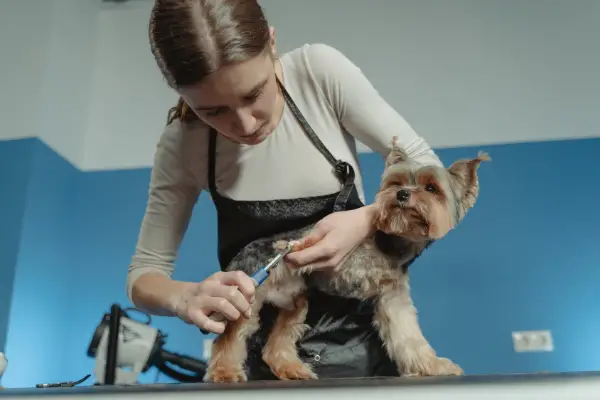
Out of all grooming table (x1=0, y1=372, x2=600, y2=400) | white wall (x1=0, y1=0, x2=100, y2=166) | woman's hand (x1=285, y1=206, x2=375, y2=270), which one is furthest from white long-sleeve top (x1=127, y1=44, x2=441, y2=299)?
white wall (x1=0, y1=0, x2=100, y2=166)

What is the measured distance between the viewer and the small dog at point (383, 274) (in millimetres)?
991

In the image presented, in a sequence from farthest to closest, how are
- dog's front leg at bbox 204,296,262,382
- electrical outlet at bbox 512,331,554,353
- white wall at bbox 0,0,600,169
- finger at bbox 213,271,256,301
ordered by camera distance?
white wall at bbox 0,0,600,169, electrical outlet at bbox 512,331,554,353, dog's front leg at bbox 204,296,262,382, finger at bbox 213,271,256,301

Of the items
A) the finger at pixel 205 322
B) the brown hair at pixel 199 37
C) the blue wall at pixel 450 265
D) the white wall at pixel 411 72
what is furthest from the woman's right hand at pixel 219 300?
the white wall at pixel 411 72

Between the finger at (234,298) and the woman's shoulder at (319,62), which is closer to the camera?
the finger at (234,298)

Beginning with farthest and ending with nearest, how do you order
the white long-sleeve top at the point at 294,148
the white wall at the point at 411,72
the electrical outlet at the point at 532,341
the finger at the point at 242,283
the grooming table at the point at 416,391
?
the white wall at the point at 411,72 → the electrical outlet at the point at 532,341 → the white long-sleeve top at the point at 294,148 → the finger at the point at 242,283 → the grooming table at the point at 416,391

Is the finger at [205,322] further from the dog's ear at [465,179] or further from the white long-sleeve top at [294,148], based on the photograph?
the dog's ear at [465,179]

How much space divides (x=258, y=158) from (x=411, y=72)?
206 cm

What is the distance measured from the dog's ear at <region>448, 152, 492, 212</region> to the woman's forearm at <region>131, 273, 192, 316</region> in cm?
54

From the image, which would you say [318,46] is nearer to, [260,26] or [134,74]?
[260,26]

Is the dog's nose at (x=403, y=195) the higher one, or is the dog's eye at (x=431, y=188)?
the dog's eye at (x=431, y=188)

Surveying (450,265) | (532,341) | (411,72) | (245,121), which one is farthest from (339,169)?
(411,72)

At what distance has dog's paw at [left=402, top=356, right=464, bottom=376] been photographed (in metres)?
0.90

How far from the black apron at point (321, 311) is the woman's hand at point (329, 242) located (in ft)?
0.26

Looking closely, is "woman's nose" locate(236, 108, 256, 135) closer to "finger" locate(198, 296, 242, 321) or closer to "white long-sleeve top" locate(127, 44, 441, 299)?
"white long-sleeve top" locate(127, 44, 441, 299)
